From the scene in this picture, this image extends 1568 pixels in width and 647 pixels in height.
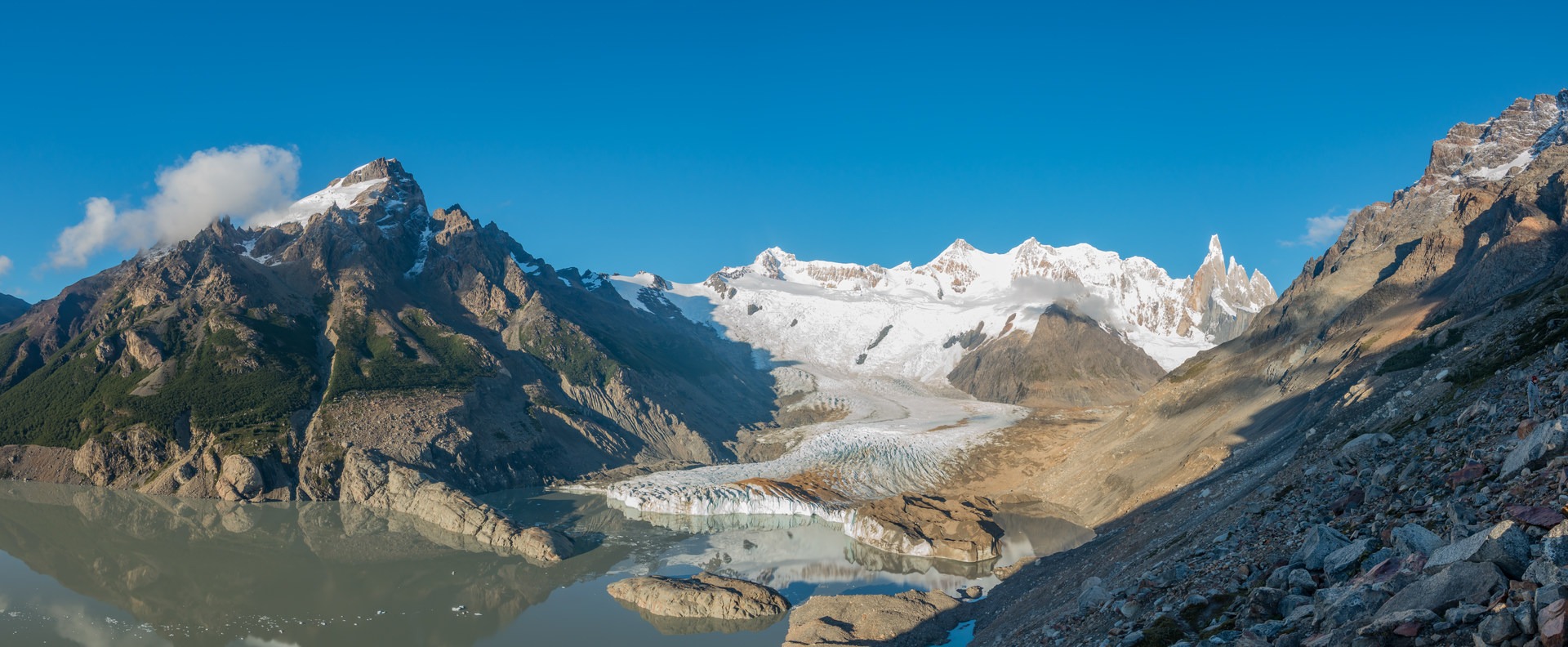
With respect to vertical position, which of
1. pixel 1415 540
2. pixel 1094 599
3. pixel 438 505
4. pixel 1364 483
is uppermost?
pixel 438 505

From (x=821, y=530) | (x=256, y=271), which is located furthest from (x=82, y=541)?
(x=256, y=271)

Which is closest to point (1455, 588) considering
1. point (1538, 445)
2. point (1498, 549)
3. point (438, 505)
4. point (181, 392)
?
point (1498, 549)

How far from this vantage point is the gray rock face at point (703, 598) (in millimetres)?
51219

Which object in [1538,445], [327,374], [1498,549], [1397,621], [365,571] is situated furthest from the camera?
[327,374]

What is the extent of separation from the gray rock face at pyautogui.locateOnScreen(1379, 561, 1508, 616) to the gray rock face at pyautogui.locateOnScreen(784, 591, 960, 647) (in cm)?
3472

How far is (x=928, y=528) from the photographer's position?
75.8 meters

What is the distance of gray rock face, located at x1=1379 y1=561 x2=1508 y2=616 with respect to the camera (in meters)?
9.59

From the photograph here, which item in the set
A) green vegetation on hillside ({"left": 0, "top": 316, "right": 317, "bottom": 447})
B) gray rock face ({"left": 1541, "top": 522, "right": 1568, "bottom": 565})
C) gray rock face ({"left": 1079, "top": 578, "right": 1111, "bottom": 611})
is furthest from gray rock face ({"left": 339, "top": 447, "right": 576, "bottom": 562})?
gray rock face ({"left": 1541, "top": 522, "right": 1568, "bottom": 565})

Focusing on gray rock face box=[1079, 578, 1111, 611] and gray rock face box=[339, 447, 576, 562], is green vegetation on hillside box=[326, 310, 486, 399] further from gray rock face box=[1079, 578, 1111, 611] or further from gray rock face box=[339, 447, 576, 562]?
gray rock face box=[1079, 578, 1111, 611]

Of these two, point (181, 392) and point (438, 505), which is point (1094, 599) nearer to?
point (438, 505)

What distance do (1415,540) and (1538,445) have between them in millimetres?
2647

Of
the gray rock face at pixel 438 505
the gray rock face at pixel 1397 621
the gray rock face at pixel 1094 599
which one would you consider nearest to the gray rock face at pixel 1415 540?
the gray rock face at pixel 1397 621

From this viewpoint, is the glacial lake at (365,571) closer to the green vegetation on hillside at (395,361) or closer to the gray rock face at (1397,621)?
the green vegetation on hillside at (395,361)

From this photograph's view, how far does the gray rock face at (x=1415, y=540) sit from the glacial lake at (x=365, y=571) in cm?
3857
